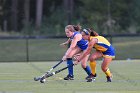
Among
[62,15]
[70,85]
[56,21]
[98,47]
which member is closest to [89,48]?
[98,47]

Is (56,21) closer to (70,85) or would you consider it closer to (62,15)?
(62,15)

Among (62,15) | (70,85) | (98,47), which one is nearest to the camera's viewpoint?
(70,85)

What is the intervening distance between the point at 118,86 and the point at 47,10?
175ft

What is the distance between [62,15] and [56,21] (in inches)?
39.6

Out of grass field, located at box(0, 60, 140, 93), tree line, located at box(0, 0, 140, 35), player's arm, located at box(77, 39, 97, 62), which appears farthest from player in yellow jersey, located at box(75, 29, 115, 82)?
tree line, located at box(0, 0, 140, 35)

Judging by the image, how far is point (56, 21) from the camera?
213 feet

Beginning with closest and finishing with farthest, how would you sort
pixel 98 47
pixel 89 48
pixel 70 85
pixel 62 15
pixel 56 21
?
pixel 70 85, pixel 89 48, pixel 98 47, pixel 56 21, pixel 62 15

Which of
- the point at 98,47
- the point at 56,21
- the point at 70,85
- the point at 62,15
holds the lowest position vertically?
the point at 56,21

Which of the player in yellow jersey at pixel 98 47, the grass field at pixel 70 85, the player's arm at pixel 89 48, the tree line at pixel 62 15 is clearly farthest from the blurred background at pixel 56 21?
the player's arm at pixel 89 48

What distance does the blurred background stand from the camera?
147 feet

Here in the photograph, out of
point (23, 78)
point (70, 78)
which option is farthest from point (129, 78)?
point (23, 78)

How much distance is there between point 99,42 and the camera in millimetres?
19703

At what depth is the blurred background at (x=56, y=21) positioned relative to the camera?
44844 mm

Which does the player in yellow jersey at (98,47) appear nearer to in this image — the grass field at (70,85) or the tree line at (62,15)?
the grass field at (70,85)
